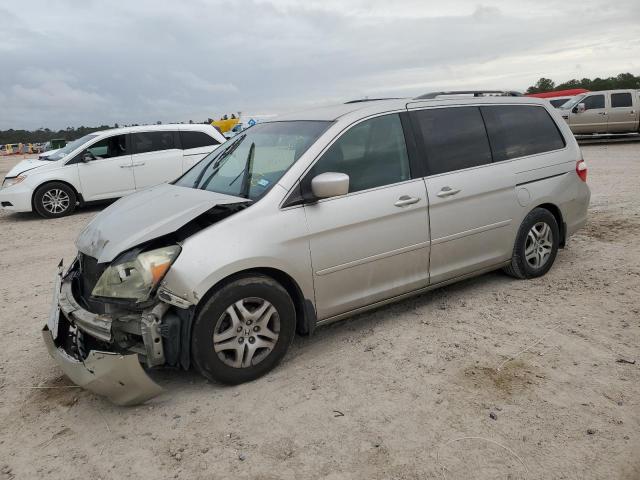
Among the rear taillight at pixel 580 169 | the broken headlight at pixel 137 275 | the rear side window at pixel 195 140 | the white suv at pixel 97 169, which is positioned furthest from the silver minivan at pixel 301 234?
the rear side window at pixel 195 140

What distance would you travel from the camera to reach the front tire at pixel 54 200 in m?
10.4

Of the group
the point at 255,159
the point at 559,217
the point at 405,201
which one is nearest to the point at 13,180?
the point at 255,159

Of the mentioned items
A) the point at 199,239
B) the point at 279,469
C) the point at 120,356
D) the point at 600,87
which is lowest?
the point at 279,469

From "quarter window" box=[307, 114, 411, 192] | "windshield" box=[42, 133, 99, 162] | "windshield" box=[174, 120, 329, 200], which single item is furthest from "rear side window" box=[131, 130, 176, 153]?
"quarter window" box=[307, 114, 411, 192]

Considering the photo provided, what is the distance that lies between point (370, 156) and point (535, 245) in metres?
2.11

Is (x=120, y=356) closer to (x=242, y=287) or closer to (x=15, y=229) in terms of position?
(x=242, y=287)

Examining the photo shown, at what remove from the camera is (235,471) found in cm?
274

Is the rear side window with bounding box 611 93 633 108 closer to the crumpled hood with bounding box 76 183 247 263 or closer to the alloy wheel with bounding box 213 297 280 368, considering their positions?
the crumpled hood with bounding box 76 183 247 263

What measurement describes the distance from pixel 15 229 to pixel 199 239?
776 cm

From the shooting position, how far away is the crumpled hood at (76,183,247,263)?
3363mm

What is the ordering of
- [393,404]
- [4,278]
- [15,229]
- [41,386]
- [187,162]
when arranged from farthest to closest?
[187,162] < [15,229] < [4,278] < [41,386] < [393,404]

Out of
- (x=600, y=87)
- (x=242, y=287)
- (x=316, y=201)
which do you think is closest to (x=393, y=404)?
(x=242, y=287)

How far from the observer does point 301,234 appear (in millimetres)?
3646

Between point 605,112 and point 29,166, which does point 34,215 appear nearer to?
point 29,166
